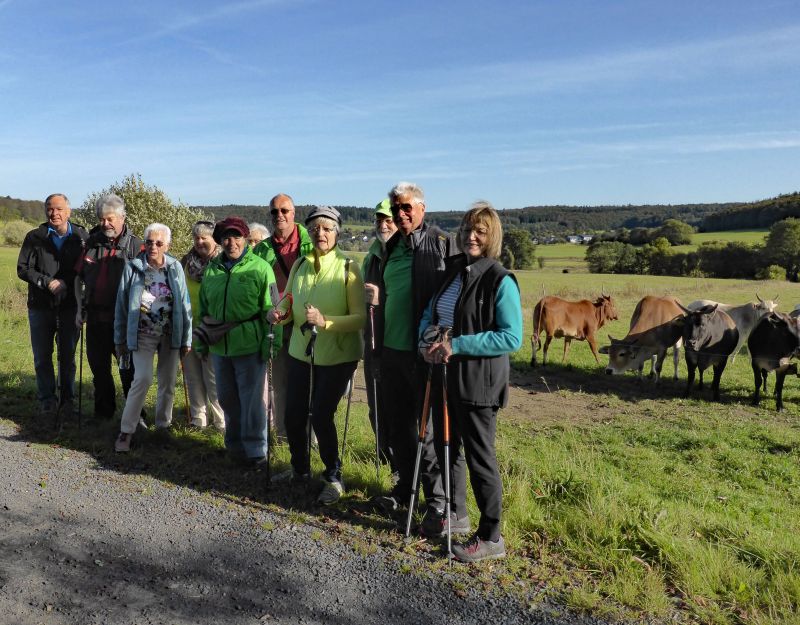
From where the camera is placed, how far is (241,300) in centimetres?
553

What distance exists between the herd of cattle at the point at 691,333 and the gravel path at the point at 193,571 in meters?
9.92

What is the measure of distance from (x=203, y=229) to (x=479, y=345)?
4.04m

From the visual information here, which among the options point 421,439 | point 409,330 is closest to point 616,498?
point 421,439

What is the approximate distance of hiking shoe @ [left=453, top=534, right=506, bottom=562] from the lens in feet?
12.9

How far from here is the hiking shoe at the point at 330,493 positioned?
4855 millimetres

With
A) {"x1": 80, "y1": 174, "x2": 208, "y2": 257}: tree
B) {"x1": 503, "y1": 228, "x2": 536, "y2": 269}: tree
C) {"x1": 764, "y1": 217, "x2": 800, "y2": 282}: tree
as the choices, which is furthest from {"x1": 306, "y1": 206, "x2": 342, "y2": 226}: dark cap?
{"x1": 503, "y1": 228, "x2": 536, "y2": 269}: tree

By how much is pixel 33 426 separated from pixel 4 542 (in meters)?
3.01

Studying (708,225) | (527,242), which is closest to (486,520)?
(527,242)

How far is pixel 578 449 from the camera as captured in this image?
300 inches

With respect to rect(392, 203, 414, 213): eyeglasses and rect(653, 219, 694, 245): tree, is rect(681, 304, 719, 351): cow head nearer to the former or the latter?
rect(392, 203, 414, 213): eyeglasses

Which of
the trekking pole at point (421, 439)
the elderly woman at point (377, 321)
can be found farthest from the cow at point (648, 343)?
the trekking pole at point (421, 439)

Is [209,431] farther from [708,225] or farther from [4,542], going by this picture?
[708,225]

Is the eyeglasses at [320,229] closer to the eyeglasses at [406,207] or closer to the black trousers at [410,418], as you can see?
the eyeglasses at [406,207]

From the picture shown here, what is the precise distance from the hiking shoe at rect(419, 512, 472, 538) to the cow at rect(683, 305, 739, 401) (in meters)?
9.25
